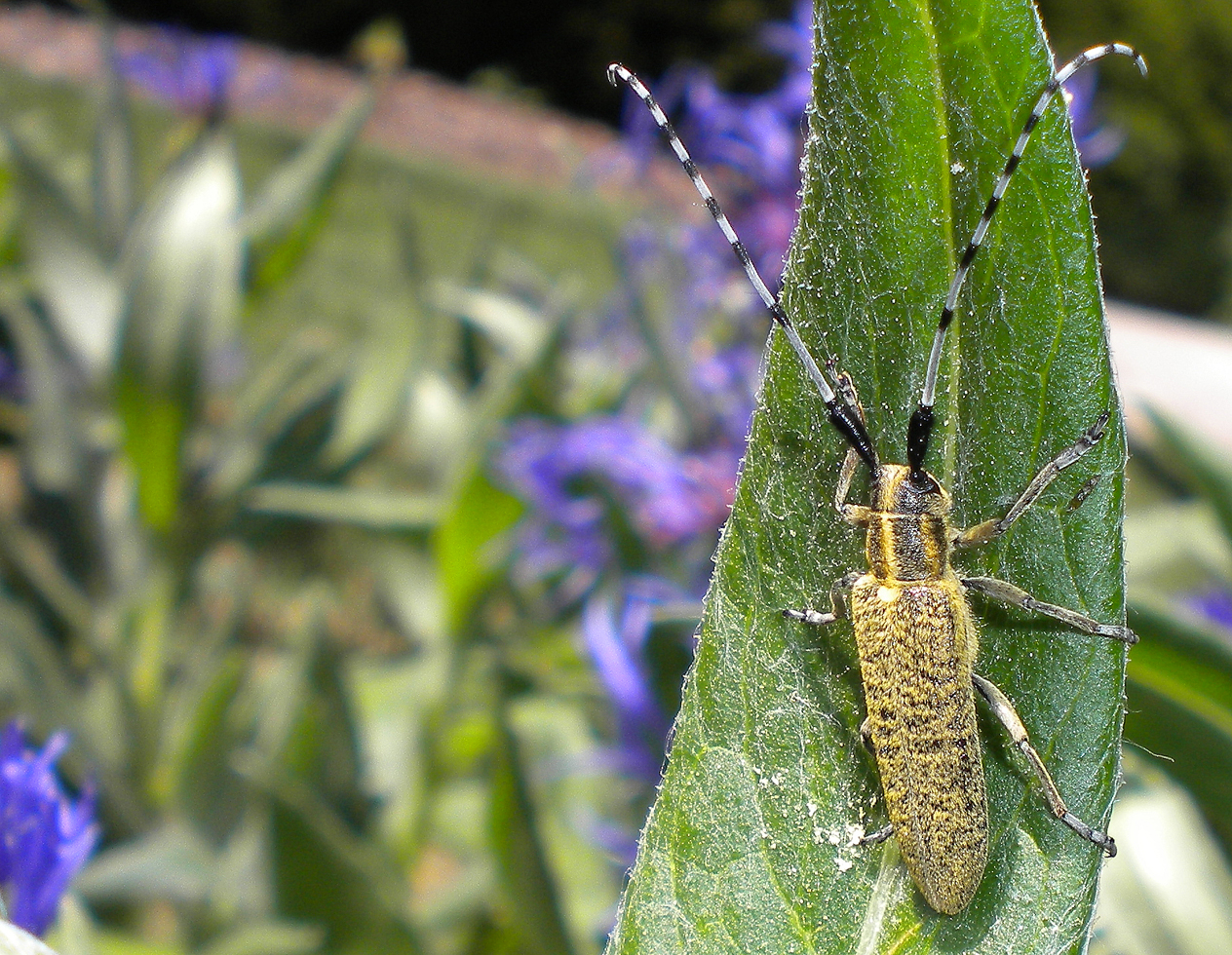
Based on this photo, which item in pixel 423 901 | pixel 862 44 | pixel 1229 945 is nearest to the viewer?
pixel 862 44

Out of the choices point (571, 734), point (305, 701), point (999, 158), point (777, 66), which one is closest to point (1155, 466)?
point (571, 734)

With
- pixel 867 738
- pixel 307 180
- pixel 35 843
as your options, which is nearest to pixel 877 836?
pixel 867 738

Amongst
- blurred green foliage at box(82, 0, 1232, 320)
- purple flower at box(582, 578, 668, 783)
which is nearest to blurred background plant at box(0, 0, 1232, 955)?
purple flower at box(582, 578, 668, 783)

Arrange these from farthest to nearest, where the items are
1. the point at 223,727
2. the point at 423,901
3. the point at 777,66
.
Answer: the point at 777,66 < the point at 423,901 < the point at 223,727

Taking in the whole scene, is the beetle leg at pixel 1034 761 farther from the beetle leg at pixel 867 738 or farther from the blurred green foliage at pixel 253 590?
the blurred green foliage at pixel 253 590

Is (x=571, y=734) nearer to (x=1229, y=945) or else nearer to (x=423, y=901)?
(x=423, y=901)

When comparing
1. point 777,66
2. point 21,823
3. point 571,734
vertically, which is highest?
point 777,66

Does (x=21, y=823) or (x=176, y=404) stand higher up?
(x=21, y=823)

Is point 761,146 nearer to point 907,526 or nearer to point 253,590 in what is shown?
point 907,526

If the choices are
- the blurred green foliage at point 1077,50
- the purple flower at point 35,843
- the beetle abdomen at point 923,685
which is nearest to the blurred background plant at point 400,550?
the beetle abdomen at point 923,685
